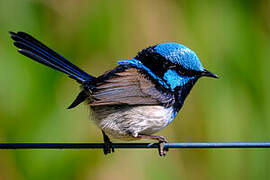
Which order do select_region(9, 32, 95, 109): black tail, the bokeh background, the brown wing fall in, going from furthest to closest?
the bokeh background → select_region(9, 32, 95, 109): black tail → the brown wing

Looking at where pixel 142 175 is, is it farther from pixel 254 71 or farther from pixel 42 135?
pixel 254 71

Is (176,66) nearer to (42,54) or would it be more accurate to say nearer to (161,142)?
(161,142)

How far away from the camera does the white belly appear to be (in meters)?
3.04

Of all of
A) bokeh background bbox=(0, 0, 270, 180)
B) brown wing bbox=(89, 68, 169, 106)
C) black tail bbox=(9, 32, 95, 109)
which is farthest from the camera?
bokeh background bbox=(0, 0, 270, 180)

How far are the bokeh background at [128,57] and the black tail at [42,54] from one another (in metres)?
0.69

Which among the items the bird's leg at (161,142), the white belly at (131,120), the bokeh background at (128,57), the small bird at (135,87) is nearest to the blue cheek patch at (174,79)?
the small bird at (135,87)

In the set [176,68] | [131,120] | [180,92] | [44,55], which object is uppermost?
[44,55]

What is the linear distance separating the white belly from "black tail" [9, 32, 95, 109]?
222mm

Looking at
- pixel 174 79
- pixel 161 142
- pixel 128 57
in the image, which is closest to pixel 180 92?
pixel 174 79

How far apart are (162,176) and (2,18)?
1.96m

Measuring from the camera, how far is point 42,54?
10.3ft

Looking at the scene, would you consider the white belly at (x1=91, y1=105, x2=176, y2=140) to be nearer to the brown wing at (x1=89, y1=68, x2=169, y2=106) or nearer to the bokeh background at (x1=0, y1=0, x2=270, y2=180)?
the brown wing at (x1=89, y1=68, x2=169, y2=106)

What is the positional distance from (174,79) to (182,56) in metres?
0.17

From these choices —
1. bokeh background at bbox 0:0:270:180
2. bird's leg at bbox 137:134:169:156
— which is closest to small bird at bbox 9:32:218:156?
bird's leg at bbox 137:134:169:156
